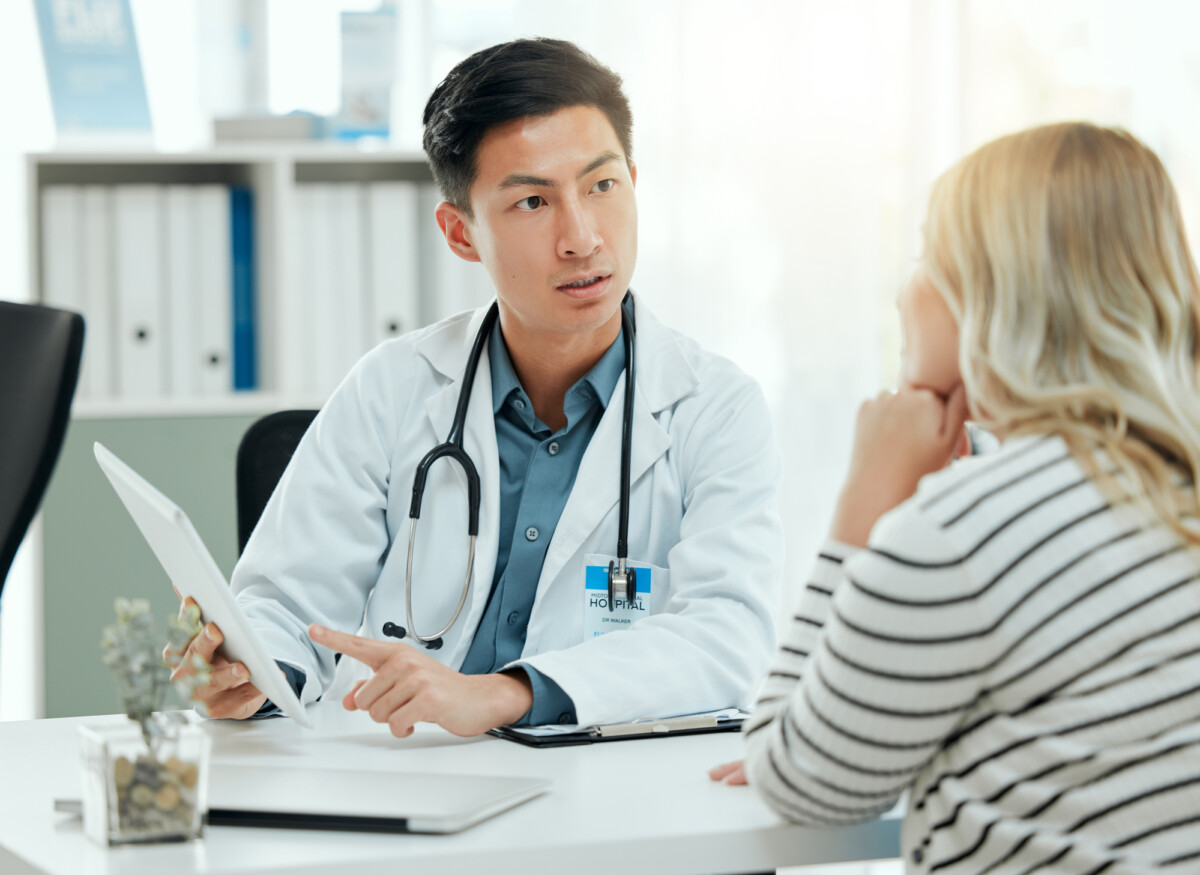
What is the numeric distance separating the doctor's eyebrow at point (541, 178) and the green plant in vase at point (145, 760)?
84 centimetres

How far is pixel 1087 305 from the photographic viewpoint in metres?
0.95

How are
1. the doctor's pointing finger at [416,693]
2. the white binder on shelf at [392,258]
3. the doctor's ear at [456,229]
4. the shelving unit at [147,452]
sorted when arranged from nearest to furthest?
the doctor's pointing finger at [416,693] → the doctor's ear at [456,229] → the shelving unit at [147,452] → the white binder on shelf at [392,258]

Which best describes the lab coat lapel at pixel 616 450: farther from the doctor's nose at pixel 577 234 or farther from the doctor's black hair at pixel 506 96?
the doctor's black hair at pixel 506 96

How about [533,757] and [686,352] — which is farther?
[686,352]

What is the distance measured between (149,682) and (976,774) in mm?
588

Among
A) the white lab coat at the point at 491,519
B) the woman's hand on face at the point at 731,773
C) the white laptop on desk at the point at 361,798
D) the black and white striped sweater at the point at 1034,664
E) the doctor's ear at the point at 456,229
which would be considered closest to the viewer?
the black and white striped sweater at the point at 1034,664

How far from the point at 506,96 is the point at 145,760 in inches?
38.0

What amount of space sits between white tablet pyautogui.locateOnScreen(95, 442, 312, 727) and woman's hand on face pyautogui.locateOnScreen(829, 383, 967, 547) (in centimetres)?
53

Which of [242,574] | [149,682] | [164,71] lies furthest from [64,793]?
[164,71]

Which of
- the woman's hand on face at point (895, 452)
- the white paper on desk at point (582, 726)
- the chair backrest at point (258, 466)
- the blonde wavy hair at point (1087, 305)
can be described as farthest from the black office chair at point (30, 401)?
the blonde wavy hair at point (1087, 305)

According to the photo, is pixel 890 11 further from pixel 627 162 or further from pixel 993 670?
pixel 993 670

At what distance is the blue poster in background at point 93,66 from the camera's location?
2635 mm

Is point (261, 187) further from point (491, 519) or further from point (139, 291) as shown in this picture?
point (491, 519)

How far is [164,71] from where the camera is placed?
2.97 m
